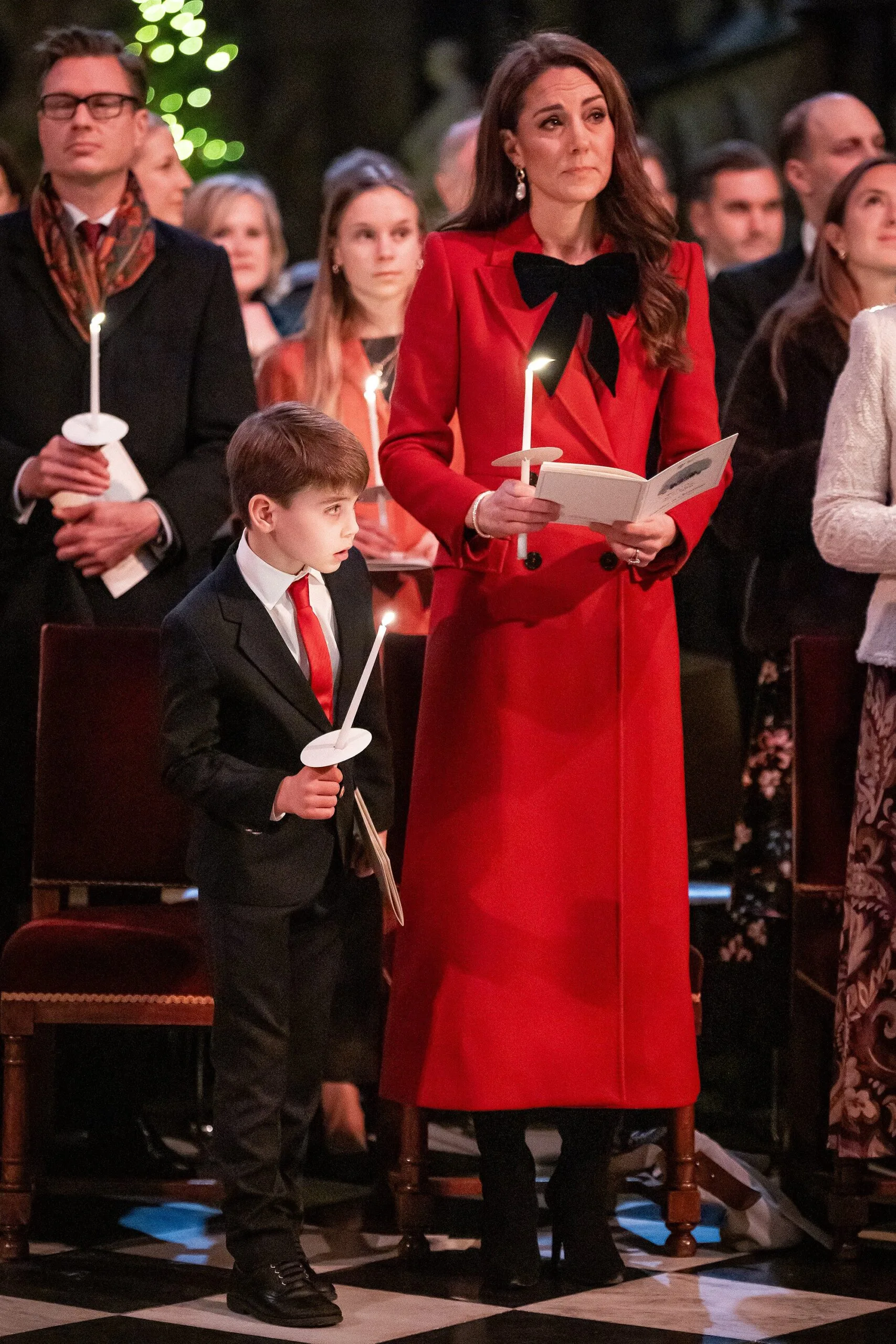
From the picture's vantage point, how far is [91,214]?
4219 mm

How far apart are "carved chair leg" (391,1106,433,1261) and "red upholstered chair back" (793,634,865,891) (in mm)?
851

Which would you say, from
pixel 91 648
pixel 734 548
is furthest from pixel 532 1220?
pixel 734 548

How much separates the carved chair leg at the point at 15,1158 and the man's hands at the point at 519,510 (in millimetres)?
1299

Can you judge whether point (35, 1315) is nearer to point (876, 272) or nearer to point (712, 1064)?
point (712, 1064)

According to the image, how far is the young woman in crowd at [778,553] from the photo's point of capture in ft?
14.0

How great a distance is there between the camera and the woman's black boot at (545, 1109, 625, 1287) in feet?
10.2

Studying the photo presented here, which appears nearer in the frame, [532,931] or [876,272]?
[532,931]

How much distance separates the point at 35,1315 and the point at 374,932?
4.72 ft

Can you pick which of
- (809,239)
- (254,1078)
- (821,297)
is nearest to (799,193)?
(809,239)

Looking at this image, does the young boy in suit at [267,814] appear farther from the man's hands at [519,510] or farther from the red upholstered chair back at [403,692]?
the red upholstered chair back at [403,692]

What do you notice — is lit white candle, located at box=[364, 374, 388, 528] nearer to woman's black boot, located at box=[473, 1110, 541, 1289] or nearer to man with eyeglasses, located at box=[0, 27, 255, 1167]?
man with eyeglasses, located at box=[0, 27, 255, 1167]

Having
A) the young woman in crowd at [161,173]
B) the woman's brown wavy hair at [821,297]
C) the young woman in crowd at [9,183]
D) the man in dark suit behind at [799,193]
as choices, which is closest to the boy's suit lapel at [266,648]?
the woman's brown wavy hair at [821,297]

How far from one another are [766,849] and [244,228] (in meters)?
2.77

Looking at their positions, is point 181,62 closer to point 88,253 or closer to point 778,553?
point 88,253
